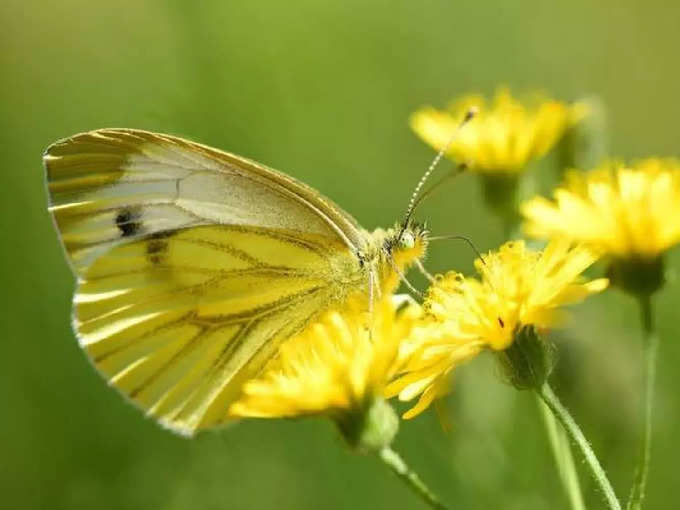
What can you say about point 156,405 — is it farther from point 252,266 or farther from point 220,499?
point 220,499

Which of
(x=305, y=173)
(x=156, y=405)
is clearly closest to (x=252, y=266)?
(x=156, y=405)

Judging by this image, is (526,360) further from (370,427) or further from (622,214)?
(622,214)

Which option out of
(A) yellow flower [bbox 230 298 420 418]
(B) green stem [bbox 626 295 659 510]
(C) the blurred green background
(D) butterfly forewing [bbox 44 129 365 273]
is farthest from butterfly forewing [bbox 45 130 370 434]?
(B) green stem [bbox 626 295 659 510]

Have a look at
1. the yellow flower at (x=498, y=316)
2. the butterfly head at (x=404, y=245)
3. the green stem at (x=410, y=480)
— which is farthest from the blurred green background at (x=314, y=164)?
the green stem at (x=410, y=480)

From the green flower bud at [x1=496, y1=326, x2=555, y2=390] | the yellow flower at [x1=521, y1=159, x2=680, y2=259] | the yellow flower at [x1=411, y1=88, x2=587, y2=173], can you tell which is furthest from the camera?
the yellow flower at [x1=411, y1=88, x2=587, y2=173]

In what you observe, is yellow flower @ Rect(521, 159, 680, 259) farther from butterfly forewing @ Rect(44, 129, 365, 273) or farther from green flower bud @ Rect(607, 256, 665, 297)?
butterfly forewing @ Rect(44, 129, 365, 273)

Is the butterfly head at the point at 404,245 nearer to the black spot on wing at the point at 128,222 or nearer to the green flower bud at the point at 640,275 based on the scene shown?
the green flower bud at the point at 640,275
